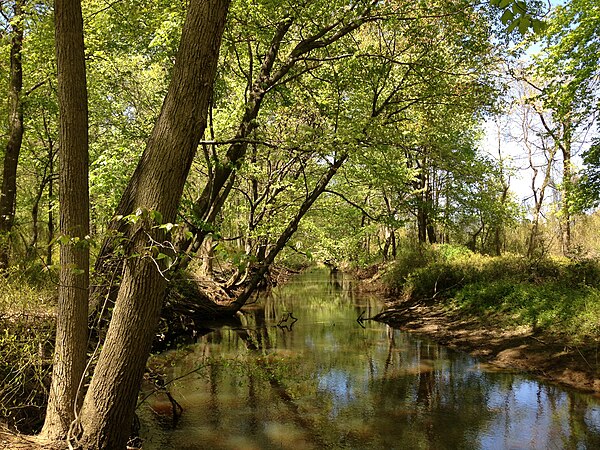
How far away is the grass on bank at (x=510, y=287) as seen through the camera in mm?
10555

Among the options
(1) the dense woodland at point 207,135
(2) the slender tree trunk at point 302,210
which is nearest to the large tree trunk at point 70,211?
(1) the dense woodland at point 207,135

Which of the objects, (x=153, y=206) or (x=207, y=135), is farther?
(x=207, y=135)

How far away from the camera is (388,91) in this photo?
14.2 meters

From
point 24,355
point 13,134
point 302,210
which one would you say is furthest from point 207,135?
point 24,355

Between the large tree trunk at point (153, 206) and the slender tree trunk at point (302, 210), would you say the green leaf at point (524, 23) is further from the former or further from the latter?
the slender tree trunk at point (302, 210)

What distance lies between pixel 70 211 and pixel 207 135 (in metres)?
11.2

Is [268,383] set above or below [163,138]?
below

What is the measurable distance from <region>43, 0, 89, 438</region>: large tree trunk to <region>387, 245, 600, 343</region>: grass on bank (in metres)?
9.60

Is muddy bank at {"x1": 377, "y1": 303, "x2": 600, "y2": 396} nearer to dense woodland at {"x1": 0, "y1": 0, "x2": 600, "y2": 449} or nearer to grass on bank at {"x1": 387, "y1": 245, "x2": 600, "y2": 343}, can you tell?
grass on bank at {"x1": 387, "y1": 245, "x2": 600, "y2": 343}

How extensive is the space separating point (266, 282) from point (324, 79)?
12.9m

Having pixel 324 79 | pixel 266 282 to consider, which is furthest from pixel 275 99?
pixel 266 282

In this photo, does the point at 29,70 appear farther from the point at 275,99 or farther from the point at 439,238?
the point at 439,238

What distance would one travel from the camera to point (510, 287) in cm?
1377

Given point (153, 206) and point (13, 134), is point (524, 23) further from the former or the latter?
point (13, 134)
